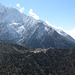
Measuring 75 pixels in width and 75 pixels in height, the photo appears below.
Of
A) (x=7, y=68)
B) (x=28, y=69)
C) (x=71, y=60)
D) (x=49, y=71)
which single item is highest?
(x=71, y=60)

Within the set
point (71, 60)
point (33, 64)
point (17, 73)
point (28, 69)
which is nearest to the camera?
point (17, 73)

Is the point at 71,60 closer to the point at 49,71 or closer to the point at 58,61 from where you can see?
the point at 58,61

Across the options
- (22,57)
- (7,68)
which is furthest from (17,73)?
(22,57)

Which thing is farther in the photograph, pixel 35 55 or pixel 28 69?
pixel 35 55

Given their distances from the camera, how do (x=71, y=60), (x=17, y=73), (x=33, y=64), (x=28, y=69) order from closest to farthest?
1. (x=17, y=73)
2. (x=28, y=69)
3. (x=33, y=64)
4. (x=71, y=60)

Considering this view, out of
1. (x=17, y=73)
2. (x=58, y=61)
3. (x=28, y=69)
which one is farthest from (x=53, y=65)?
(x=17, y=73)

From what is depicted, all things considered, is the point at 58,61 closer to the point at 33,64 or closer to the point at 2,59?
the point at 33,64

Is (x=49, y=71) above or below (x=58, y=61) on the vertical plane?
below

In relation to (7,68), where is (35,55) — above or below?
above

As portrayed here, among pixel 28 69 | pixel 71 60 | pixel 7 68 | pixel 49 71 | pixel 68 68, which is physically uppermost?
pixel 71 60
